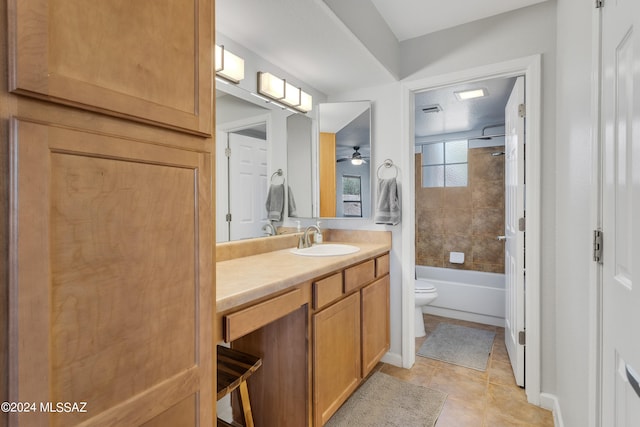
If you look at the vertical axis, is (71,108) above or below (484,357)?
above

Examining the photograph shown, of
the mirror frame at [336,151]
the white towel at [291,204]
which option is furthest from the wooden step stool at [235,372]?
the mirror frame at [336,151]

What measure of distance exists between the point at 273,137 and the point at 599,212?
5.58 feet

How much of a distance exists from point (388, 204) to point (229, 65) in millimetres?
Result: 1383

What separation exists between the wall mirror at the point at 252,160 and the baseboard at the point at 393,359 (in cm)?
128

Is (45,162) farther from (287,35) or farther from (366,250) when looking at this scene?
(366,250)

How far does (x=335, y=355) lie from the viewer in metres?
1.64

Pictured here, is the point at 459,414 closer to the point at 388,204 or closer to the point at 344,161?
the point at 388,204

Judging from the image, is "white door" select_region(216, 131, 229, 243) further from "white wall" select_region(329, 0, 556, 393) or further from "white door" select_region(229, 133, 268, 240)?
"white wall" select_region(329, 0, 556, 393)

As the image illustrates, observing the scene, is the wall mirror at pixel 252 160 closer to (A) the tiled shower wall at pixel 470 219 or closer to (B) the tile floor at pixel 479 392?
(B) the tile floor at pixel 479 392

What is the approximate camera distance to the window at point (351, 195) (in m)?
2.49

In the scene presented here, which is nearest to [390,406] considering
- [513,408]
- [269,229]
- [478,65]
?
[513,408]

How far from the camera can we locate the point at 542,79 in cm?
189

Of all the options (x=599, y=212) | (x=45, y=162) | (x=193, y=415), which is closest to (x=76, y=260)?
(x=45, y=162)

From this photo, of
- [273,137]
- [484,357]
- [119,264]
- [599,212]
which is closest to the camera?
[119,264]
